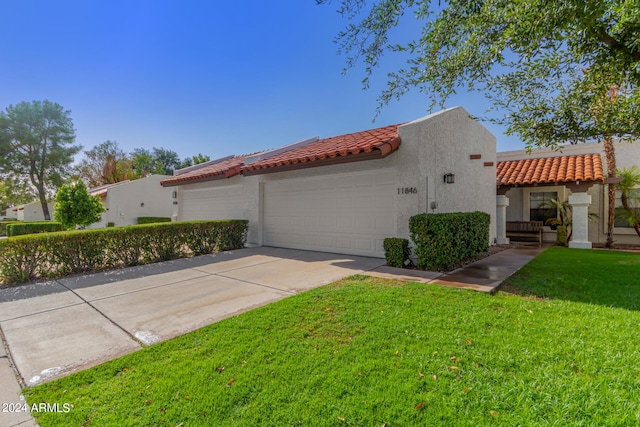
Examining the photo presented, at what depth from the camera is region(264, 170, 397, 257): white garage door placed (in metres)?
9.30

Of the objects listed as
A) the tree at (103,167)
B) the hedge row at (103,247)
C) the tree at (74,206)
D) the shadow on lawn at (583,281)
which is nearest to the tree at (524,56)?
the shadow on lawn at (583,281)

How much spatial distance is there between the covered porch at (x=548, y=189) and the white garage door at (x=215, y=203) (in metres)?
12.3

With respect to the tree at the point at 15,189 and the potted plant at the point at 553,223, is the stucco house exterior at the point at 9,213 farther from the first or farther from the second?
the potted plant at the point at 553,223

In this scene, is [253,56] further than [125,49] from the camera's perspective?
Yes

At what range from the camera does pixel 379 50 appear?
5.59 m

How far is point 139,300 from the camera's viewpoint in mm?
5711

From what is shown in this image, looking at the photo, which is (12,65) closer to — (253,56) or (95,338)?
(253,56)

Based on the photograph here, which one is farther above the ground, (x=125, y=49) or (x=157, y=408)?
(x=125, y=49)

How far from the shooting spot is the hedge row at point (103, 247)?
7312 mm

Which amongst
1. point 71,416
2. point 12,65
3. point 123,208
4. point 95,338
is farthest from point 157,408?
point 123,208

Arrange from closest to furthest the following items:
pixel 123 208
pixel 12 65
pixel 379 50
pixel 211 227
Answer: pixel 379 50
pixel 211 227
pixel 12 65
pixel 123 208

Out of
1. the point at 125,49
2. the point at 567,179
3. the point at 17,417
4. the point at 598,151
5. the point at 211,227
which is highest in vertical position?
the point at 125,49

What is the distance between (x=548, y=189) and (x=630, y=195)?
2.92 meters

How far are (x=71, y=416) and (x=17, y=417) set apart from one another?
0.52 meters
